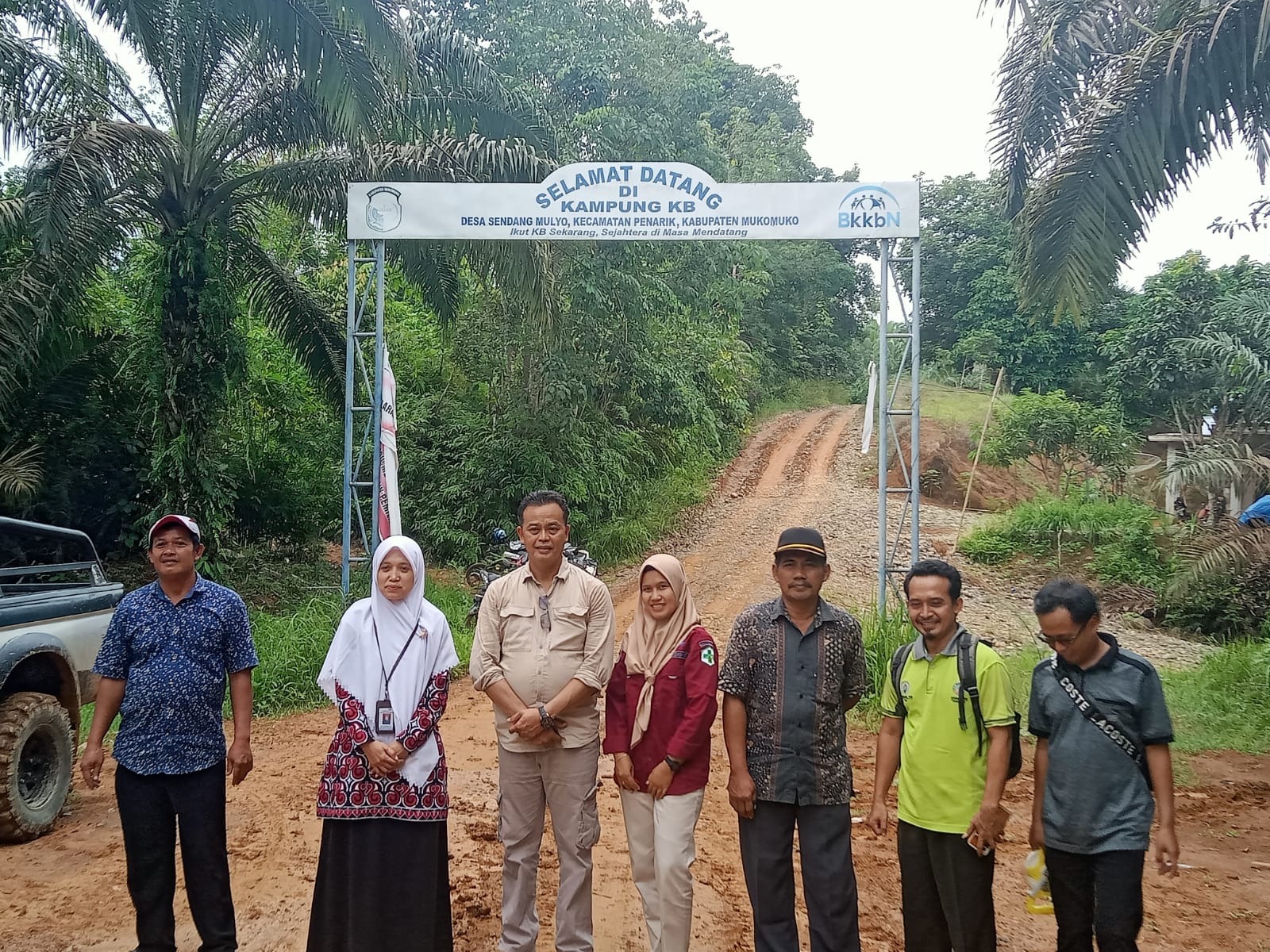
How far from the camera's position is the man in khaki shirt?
11.1 ft

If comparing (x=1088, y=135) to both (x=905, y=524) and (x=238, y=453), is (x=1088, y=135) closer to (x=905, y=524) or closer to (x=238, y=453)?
(x=905, y=524)

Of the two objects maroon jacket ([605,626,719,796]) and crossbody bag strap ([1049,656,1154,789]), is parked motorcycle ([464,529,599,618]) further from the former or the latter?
crossbody bag strap ([1049,656,1154,789])

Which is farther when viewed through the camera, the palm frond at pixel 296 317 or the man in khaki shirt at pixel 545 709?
the palm frond at pixel 296 317

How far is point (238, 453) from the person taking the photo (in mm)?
13578

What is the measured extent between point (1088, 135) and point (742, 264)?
16.1 metres

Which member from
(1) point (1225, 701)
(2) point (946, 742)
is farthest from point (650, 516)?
(2) point (946, 742)

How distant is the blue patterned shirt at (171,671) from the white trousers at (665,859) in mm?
1448

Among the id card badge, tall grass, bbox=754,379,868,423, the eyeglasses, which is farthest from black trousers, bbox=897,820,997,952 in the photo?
tall grass, bbox=754,379,868,423

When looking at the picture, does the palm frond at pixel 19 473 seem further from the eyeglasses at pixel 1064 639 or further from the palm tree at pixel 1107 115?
the eyeglasses at pixel 1064 639

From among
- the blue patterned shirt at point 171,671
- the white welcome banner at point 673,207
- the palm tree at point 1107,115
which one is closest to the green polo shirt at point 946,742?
the blue patterned shirt at point 171,671

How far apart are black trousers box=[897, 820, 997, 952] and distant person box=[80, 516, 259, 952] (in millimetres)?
2244

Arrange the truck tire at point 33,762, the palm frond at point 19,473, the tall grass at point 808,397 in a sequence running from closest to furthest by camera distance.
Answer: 1. the truck tire at point 33,762
2. the palm frond at point 19,473
3. the tall grass at point 808,397

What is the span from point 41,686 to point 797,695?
164 inches

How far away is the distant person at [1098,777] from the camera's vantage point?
285cm
